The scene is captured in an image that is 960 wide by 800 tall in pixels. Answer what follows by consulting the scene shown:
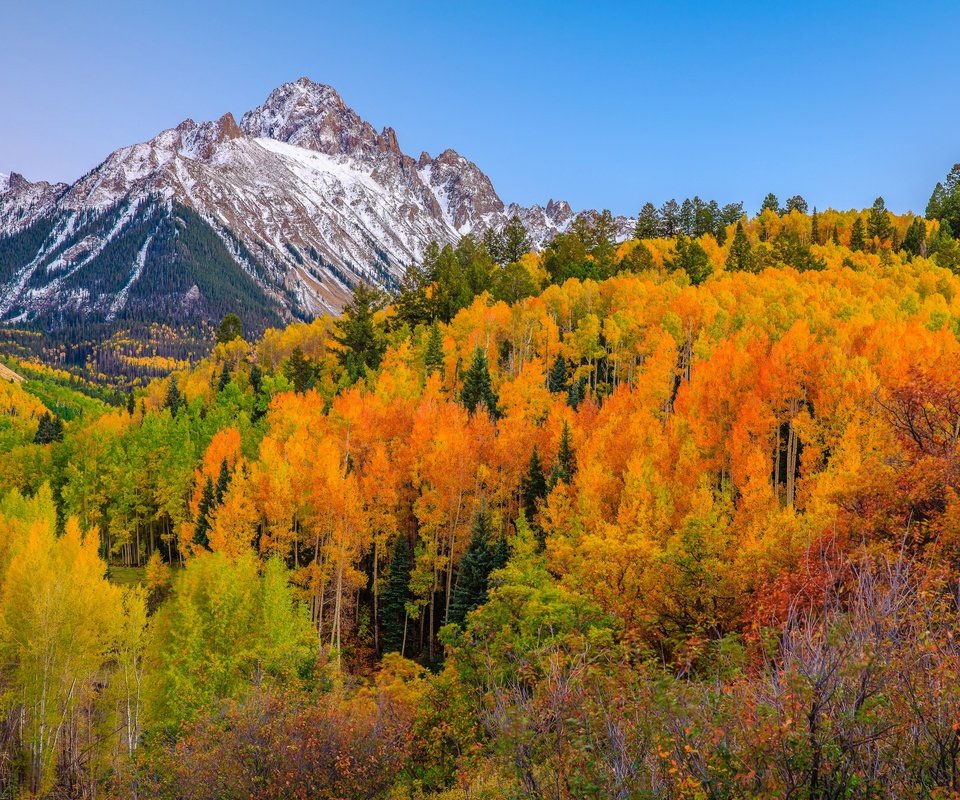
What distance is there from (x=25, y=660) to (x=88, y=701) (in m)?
4.38

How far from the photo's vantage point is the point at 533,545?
38156mm

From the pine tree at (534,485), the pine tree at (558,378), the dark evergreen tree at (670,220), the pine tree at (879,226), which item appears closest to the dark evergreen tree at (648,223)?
the dark evergreen tree at (670,220)

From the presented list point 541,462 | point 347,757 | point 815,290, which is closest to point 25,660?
point 347,757

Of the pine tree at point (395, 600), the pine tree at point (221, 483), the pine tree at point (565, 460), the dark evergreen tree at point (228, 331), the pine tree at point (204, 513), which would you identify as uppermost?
the dark evergreen tree at point (228, 331)

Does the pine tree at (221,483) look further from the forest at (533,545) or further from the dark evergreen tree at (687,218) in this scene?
the dark evergreen tree at (687,218)

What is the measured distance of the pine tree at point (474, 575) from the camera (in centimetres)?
4031

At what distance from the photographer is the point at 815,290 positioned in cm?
6644

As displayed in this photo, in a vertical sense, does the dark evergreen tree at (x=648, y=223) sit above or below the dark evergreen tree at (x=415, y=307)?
above

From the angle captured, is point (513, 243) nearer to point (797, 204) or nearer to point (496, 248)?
point (496, 248)

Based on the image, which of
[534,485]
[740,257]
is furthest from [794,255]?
[534,485]

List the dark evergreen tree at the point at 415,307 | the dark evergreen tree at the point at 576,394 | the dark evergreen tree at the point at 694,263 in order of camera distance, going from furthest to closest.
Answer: the dark evergreen tree at the point at 694,263 → the dark evergreen tree at the point at 415,307 → the dark evergreen tree at the point at 576,394

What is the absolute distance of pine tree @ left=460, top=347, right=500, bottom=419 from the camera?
5981 cm

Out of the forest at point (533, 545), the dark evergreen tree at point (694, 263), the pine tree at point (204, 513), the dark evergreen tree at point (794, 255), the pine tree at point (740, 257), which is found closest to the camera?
the forest at point (533, 545)

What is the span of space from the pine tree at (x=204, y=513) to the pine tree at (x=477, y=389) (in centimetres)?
2297
